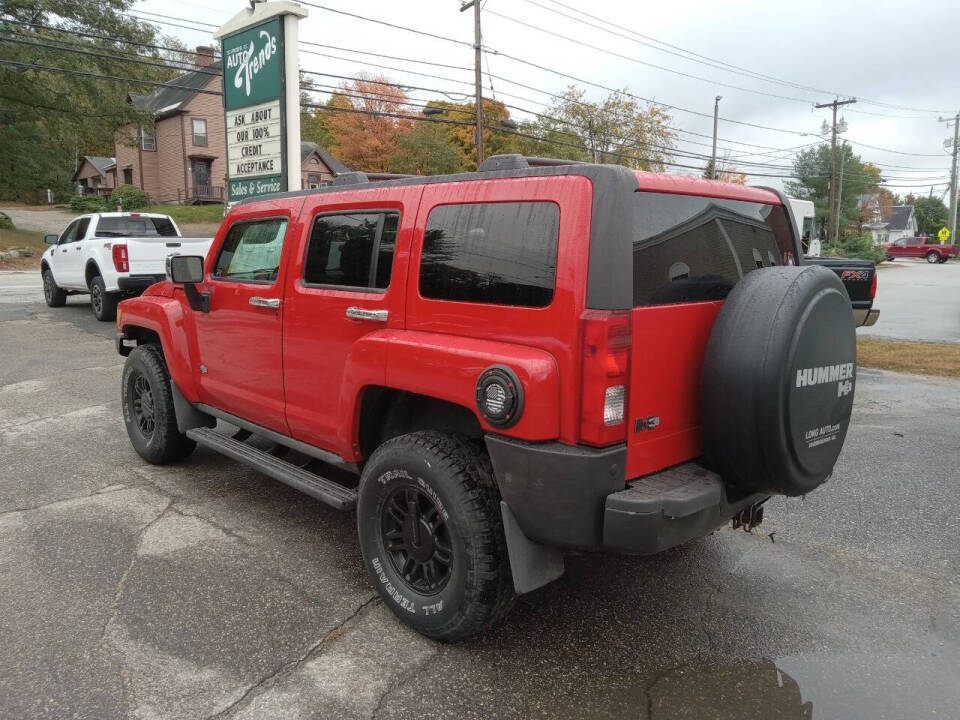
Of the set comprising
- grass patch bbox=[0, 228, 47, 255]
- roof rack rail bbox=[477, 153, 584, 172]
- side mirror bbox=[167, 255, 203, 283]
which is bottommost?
side mirror bbox=[167, 255, 203, 283]

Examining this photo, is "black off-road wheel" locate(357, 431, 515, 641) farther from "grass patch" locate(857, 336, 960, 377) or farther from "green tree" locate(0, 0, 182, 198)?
"green tree" locate(0, 0, 182, 198)

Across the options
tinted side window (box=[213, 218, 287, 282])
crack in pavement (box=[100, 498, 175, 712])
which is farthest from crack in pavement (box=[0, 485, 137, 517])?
tinted side window (box=[213, 218, 287, 282])

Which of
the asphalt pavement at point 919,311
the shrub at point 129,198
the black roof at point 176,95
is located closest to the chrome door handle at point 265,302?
the asphalt pavement at point 919,311

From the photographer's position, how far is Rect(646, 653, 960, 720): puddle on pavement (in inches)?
102

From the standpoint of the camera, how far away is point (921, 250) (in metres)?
51.8

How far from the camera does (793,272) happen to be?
275 centimetres

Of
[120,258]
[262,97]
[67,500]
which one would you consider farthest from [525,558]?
[120,258]

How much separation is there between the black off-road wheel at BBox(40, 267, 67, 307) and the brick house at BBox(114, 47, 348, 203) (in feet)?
106

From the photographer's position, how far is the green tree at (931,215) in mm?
98969

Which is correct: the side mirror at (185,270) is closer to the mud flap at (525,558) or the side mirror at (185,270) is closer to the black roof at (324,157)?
the mud flap at (525,558)

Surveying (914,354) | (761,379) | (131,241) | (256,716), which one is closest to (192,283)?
(256,716)

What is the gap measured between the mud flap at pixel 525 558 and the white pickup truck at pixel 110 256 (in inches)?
365

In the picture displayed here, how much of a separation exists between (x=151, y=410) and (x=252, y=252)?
168 centimetres

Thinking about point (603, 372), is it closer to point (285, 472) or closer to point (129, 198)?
point (285, 472)
